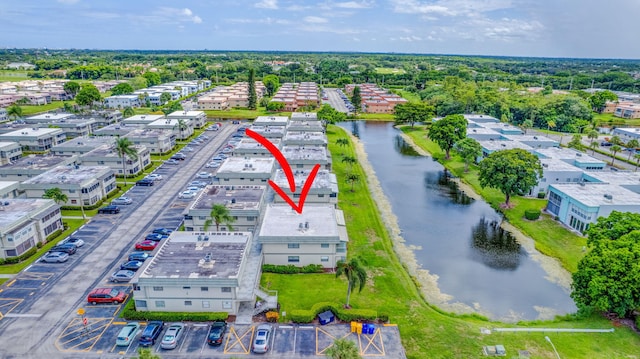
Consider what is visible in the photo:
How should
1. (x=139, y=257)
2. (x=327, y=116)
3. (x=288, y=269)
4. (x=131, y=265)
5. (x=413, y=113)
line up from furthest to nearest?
(x=413, y=113)
(x=327, y=116)
(x=139, y=257)
(x=288, y=269)
(x=131, y=265)

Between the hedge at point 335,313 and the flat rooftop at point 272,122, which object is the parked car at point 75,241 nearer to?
the hedge at point 335,313

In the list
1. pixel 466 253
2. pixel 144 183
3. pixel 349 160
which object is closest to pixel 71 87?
pixel 144 183

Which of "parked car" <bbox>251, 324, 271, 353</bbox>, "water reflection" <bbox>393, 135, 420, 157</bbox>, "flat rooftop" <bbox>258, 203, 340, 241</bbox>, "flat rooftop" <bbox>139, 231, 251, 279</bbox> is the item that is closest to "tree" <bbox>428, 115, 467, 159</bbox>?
"water reflection" <bbox>393, 135, 420, 157</bbox>

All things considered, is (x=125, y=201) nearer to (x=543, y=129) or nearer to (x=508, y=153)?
(x=508, y=153)

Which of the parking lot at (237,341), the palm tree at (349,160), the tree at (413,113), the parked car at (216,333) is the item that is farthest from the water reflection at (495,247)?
the tree at (413,113)

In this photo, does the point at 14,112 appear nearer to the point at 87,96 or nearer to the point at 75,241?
the point at 87,96

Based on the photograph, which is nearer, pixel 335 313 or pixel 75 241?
pixel 335 313

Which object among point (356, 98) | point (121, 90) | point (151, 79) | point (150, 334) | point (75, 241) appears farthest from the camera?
point (151, 79)
